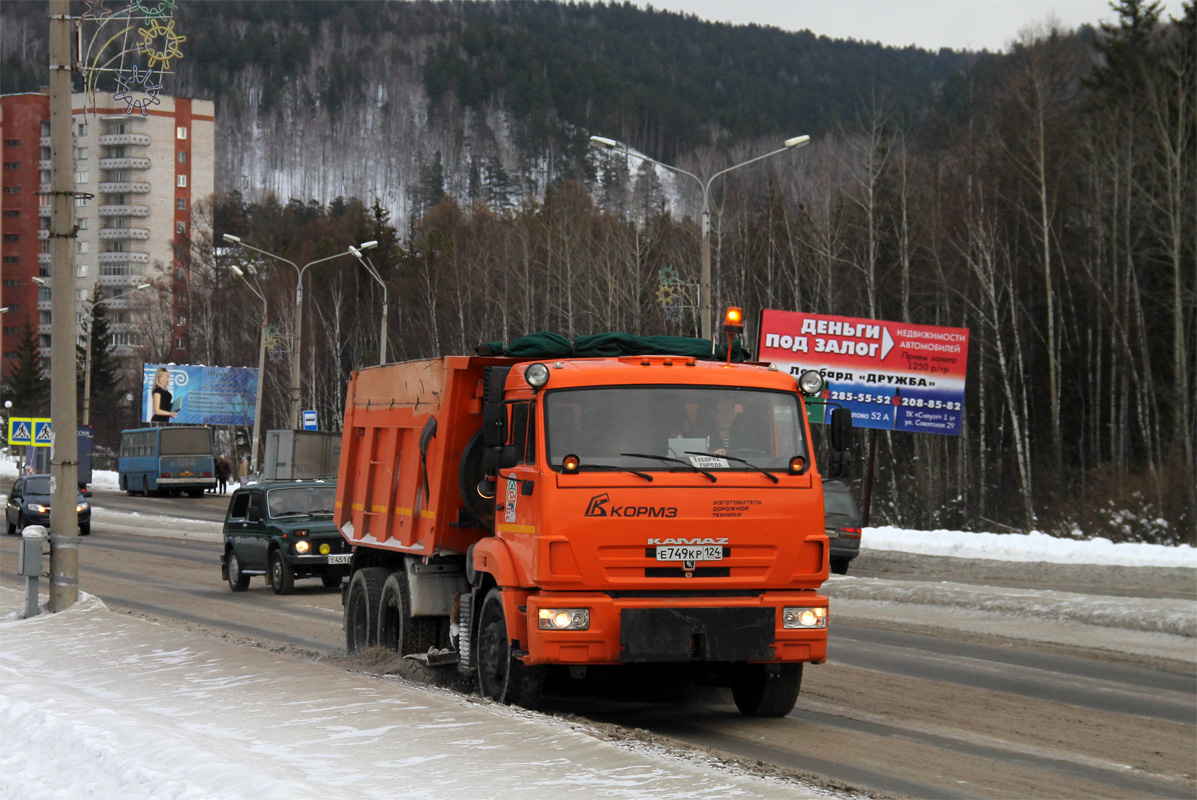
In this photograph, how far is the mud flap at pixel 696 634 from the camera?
354 inches

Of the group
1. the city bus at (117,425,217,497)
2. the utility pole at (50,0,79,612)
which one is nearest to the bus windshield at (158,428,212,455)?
the city bus at (117,425,217,497)

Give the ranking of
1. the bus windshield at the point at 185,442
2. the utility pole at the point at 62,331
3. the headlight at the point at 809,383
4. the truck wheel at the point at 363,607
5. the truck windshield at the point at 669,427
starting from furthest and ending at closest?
the bus windshield at the point at 185,442 → the utility pole at the point at 62,331 → the truck wheel at the point at 363,607 → the headlight at the point at 809,383 → the truck windshield at the point at 669,427

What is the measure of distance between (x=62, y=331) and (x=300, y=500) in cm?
723

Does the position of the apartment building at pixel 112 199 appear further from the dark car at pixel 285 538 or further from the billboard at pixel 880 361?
the dark car at pixel 285 538

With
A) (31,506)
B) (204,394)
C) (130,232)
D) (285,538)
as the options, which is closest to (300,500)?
(285,538)

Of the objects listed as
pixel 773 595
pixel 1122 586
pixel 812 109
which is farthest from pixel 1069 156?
pixel 812 109

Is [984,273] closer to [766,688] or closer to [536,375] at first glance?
[766,688]

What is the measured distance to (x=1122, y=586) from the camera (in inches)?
885

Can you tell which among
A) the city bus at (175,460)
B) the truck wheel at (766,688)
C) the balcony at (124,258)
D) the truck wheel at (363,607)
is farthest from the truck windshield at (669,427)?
the balcony at (124,258)

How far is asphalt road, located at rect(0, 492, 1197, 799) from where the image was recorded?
8.24 meters

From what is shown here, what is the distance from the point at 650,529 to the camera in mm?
9000

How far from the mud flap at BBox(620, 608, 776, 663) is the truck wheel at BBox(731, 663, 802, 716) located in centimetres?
71

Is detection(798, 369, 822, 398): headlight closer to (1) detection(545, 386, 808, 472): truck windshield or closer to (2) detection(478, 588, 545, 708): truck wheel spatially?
(1) detection(545, 386, 808, 472): truck windshield

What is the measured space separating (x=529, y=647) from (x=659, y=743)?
139cm
